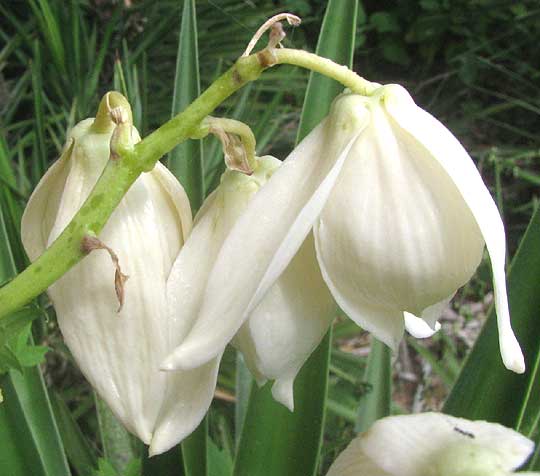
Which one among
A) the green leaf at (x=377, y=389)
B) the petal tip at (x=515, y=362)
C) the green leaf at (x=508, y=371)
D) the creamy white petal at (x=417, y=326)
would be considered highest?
the petal tip at (x=515, y=362)

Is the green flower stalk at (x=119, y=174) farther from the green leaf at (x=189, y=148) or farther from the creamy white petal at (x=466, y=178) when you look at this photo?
the green leaf at (x=189, y=148)

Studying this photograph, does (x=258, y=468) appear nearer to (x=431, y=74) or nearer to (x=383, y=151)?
(x=383, y=151)

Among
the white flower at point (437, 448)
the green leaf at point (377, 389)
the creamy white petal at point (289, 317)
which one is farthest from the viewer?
the green leaf at point (377, 389)

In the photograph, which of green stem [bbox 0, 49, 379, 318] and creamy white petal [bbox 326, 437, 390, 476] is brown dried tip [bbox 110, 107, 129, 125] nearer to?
green stem [bbox 0, 49, 379, 318]

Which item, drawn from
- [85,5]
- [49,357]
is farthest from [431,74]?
[49,357]

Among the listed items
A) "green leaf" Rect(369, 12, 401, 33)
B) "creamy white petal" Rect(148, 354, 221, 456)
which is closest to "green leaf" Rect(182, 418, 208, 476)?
"creamy white petal" Rect(148, 354, 221, 456)

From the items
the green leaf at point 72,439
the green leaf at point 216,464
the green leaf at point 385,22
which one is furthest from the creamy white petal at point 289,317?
the green leaf at point 385,22
